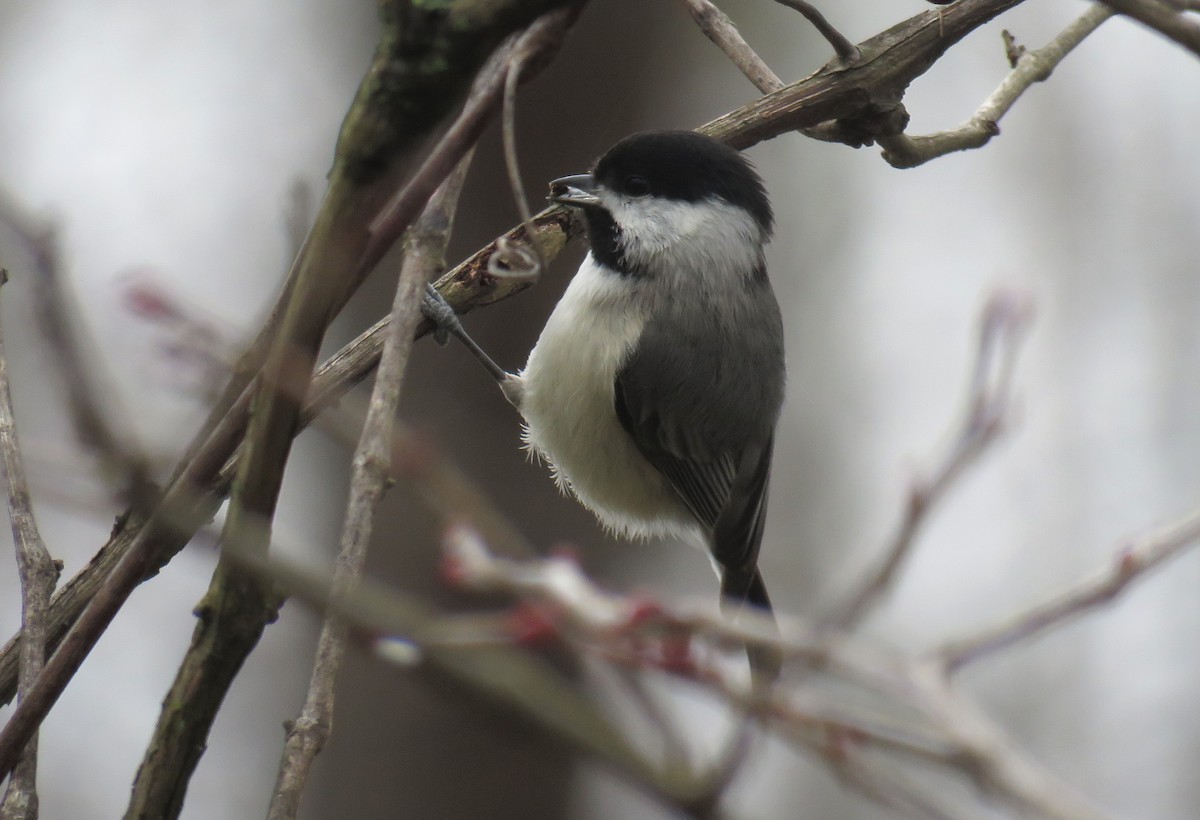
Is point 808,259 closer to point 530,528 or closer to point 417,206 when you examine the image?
point 530,528

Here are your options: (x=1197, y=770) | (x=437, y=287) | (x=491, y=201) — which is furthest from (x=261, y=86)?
(x=1197, y=770)

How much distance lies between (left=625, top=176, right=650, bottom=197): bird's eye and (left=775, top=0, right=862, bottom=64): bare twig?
0.57 meters

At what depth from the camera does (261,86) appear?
4887 millimetres

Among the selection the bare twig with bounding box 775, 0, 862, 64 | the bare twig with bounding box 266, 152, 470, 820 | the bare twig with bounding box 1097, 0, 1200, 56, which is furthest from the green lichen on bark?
the bare twig with bounding box 775, 0, 862, 64

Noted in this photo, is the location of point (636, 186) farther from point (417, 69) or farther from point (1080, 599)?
point (1080, 599)

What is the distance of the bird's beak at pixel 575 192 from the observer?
2.28 m

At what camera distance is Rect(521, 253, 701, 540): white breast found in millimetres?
2357

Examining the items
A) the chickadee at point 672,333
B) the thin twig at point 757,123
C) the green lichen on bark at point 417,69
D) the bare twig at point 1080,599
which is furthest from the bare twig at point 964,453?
the chickadee at point 672,333

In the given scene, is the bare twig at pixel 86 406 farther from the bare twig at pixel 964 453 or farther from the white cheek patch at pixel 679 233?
the white cheek patch at pixel 679 233

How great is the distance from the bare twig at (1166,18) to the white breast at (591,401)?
1.61 m

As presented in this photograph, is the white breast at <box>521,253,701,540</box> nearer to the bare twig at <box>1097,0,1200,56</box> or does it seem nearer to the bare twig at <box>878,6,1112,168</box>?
the bare twig at <box>878,6,1112,168</box>

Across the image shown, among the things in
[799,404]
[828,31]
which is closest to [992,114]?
[828,31]

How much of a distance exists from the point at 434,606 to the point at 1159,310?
3734 mm

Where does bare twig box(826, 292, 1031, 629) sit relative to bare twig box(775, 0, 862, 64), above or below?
below
